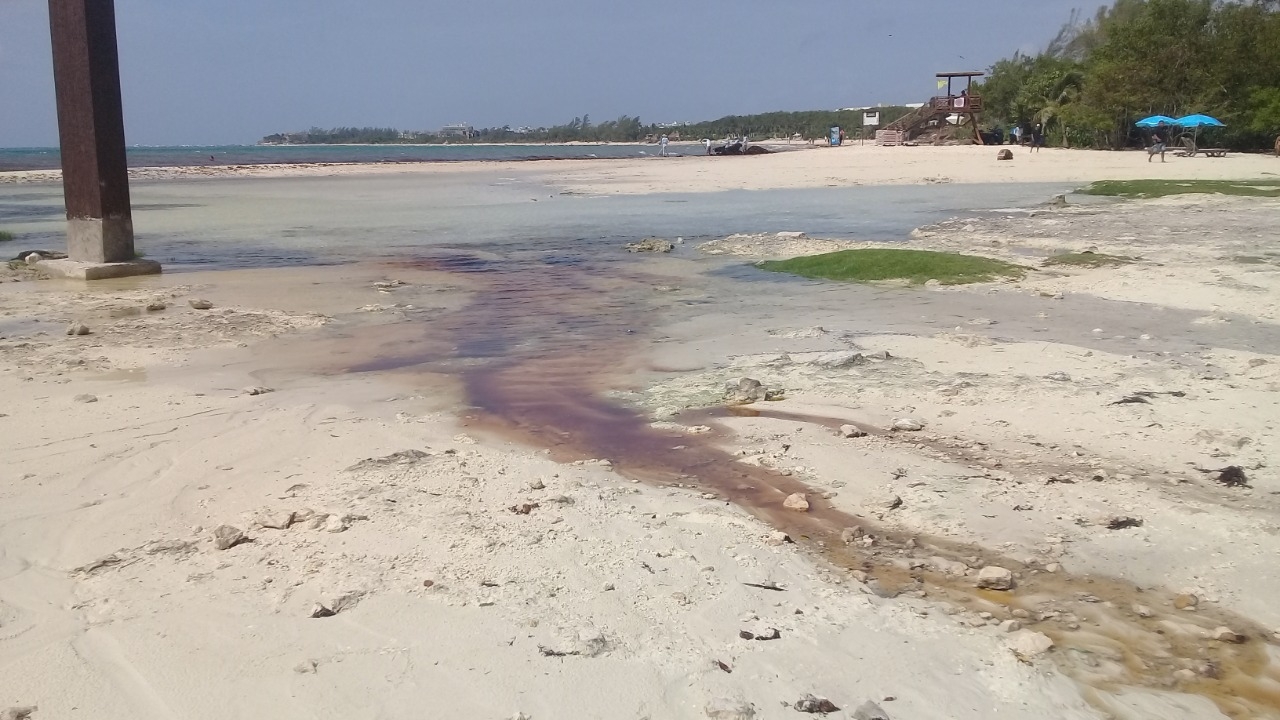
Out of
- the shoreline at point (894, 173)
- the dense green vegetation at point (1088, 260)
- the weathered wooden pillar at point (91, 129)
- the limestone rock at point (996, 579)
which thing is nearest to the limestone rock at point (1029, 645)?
the limestone rock at point (996, 579)

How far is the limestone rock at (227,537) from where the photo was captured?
147 inches

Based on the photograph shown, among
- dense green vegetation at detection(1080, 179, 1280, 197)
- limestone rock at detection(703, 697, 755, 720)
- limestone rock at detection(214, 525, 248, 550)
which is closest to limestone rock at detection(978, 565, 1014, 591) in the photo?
limestone rock at detection(703, 697, 755, 720)

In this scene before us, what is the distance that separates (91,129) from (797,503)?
11.4m

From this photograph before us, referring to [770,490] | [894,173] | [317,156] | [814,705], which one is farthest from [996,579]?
[317,156]

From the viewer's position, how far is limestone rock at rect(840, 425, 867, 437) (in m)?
5.18

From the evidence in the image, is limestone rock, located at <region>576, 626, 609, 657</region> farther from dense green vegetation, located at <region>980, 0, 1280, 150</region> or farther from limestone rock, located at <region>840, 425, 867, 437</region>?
dense green vegetation, located at <region>980, 0, 1280, 150</region>

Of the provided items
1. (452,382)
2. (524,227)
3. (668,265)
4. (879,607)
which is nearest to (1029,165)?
(524,227)

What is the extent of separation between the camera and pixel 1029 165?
36.0 meters

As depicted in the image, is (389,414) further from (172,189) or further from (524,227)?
(172,189)

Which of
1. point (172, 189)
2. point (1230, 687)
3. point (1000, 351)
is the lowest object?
point (1230, 687)

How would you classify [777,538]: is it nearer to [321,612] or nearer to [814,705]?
[814,705]

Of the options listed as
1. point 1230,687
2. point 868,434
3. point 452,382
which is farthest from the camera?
point 452,382

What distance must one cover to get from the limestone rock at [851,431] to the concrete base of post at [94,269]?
405 inches

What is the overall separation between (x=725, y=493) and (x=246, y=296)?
783cm
